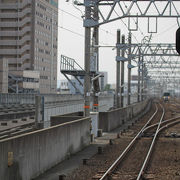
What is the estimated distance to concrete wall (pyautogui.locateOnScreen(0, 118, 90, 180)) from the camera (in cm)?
1024

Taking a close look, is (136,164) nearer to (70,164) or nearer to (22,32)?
(70,164)

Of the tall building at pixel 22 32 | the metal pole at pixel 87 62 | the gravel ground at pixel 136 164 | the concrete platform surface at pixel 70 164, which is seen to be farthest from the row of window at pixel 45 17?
the gravel ground at pixel 136 164

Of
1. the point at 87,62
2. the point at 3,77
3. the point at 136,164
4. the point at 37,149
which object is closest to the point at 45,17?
the point at 3,77

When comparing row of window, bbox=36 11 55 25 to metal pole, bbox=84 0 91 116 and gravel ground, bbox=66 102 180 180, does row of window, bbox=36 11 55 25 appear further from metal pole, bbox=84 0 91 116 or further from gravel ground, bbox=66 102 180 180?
gravel ground, bbox=66 102 180 180

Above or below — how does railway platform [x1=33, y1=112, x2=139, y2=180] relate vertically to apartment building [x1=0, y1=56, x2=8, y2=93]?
below

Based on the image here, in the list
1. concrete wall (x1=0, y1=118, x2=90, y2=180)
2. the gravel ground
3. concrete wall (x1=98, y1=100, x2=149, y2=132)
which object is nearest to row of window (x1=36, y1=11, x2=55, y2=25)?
concrete wall (x1=98, y1=100, x2=149, y2=132)

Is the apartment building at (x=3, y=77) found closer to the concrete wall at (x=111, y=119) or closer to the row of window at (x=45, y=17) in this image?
the row of window at (x=45, y=17)

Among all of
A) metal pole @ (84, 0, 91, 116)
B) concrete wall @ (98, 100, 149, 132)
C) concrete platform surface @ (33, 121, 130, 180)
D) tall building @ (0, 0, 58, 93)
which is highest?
tall building @ (0, 0, 58, 93)

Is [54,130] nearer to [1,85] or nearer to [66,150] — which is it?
[66,150]

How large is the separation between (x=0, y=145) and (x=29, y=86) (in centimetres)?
7928

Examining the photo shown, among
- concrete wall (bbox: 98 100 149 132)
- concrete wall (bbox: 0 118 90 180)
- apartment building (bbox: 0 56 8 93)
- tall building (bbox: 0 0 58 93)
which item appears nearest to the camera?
concrete wall (bbox: 0 118 90 180)

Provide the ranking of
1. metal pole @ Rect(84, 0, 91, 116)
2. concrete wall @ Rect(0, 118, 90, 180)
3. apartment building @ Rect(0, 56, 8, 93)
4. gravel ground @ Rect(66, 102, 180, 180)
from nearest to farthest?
concrete wall @ Rect(0, 118, 90, 180) → gravel ground @ Rect(66, 102, 180, 180) → metal pole @ Rect(84, 0, 91, 116) → apartment building @ Rect(0, 56, 8, 93)

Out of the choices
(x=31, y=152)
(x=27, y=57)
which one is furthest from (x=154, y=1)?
(x=27, y=57)

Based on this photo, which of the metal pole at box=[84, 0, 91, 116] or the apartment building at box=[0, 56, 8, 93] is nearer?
the metal pole at box=[84, 0, 91, 116]
